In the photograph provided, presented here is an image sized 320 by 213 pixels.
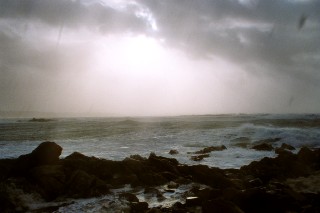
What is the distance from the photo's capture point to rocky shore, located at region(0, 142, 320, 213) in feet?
30.2

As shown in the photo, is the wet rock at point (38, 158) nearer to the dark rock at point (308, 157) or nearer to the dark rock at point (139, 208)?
the dark rock at point (139, 208)

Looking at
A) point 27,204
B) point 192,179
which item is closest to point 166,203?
point 192,179

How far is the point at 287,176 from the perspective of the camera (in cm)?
1423

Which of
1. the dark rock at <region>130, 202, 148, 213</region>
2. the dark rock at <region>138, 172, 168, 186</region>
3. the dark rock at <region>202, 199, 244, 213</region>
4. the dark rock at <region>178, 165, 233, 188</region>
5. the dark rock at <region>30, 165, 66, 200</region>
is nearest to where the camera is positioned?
the dark rock at <region>202, 199, 244, 213</region>

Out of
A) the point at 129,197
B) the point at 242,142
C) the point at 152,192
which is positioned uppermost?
the point at 242,142

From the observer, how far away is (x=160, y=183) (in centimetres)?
1287

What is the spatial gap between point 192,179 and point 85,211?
217 inches

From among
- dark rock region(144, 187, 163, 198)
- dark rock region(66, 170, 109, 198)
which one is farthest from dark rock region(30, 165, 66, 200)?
dark rock region(144, 187, 163, 198)

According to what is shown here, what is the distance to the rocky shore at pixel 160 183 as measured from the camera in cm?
922

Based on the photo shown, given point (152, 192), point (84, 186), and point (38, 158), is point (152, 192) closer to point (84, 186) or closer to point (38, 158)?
point (84, 186)

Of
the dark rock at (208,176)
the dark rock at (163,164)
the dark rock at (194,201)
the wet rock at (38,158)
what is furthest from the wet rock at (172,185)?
the wet rock at (38,158)

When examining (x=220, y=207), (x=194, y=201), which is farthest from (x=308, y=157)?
(x=220, y=207)

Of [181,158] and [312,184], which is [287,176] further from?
[181,158]

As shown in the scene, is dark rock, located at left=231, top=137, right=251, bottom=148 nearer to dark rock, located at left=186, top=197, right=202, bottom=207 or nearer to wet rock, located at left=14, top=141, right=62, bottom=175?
wet rock, located at left=14, top=141, right=62, bottom=175
